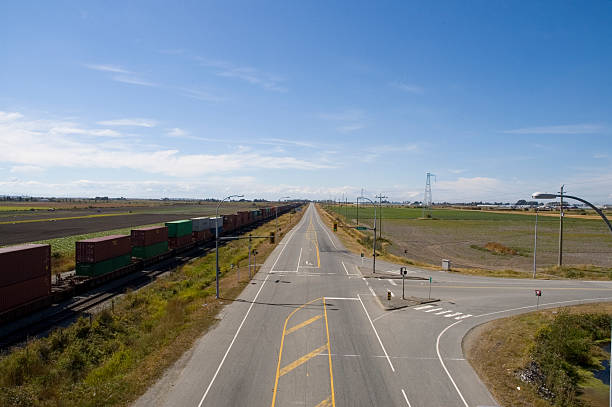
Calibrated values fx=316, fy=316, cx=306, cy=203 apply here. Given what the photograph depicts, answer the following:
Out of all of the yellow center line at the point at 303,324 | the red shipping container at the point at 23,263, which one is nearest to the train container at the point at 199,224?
the red shipping container at the point at 23,263

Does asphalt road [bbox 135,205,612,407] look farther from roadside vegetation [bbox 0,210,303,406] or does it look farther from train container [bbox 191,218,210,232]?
train container [bbox 191,218,210,232]

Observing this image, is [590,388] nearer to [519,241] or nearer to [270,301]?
[270,301]

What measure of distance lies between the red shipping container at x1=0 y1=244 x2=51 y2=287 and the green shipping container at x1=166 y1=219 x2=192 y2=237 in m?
26.8

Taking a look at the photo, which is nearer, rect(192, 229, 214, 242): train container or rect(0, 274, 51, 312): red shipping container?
rect(0, 274, 51, 312): red shipping container

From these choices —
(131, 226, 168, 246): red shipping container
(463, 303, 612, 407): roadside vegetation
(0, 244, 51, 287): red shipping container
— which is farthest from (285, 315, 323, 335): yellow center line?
(131, 226, 168, 246): red shipping container

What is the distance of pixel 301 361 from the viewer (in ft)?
61.5

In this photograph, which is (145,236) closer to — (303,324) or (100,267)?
(100,267)

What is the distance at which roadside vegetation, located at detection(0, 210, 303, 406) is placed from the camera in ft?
50.7

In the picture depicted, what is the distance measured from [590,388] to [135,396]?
2613cm

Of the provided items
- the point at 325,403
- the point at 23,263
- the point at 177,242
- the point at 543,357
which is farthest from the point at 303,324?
the point at 177,242

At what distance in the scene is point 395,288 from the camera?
3609 cm

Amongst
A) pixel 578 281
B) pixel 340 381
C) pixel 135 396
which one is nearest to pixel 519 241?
pixel 578 281

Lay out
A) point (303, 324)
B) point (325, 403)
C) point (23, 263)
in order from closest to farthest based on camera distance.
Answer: point (325, 403)
point (303, 324)
point (23, 263)

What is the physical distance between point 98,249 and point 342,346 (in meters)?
30.4
